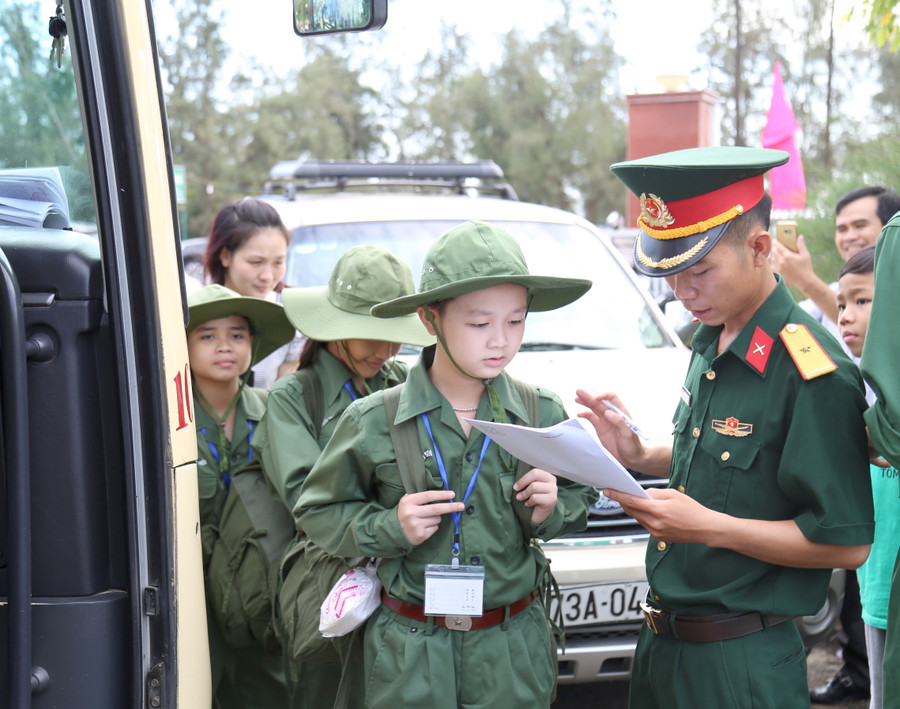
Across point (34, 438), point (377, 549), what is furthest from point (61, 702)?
point (377, 549)

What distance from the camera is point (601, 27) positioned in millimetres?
39906

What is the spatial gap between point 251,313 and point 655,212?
155 cm

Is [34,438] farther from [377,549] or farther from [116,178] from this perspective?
[377,549]

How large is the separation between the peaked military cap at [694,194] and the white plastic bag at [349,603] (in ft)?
3.33

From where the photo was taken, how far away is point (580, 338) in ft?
15.3

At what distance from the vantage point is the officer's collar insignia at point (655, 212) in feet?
7.52

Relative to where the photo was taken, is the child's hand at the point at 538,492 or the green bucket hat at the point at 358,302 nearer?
the child's hand at the point at 538,492

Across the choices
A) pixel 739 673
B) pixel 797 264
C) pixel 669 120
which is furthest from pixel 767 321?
pixel 669 120

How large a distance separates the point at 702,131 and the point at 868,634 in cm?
1603

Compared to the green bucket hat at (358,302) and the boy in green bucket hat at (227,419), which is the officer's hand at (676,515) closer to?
the green bucket hat at (358,302)

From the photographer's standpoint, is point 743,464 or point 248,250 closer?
point 743,464

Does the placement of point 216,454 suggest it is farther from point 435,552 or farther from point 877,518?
point 877,518

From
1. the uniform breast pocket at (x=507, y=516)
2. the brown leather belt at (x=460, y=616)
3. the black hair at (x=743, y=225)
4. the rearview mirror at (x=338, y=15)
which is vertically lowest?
the brown leather belt at (x=460, y=616)

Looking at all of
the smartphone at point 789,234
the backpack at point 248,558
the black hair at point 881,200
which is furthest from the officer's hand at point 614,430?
the black hair at point 881,200
